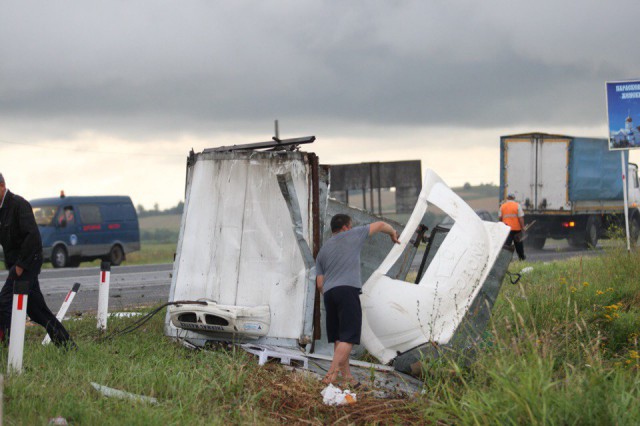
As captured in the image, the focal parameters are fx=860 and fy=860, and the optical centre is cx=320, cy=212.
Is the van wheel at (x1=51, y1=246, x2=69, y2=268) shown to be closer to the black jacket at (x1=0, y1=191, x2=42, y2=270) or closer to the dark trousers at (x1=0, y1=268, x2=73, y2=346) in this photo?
the dark trousers at (x1=0, y1=268, x2=73, y2=346)

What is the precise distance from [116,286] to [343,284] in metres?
11.2

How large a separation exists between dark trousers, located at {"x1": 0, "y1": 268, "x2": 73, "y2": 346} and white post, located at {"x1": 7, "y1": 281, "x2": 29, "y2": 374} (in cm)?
79

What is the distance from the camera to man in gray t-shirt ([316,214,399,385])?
7535 mm

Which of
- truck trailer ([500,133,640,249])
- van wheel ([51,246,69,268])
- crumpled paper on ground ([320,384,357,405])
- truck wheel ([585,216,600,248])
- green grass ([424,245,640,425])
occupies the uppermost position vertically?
truck trailer ([500,133,640,249])

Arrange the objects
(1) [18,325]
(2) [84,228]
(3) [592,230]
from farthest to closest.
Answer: (3) [592,230] → (2) [84,228] → (1) [18,325]

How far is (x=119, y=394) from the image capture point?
21.0 ft

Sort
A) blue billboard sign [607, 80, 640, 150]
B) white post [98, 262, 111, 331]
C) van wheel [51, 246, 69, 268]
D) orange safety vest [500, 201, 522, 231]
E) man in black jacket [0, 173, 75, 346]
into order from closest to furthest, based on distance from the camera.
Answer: man in black jacket [0, 173, 75, 346]
white post [98, 262, 111, 331]
blue billboard sign [607, 80, 640, 150]
orange safety vest [500, 201, 522, 231]
van wheel [51, 246, 69, 268]

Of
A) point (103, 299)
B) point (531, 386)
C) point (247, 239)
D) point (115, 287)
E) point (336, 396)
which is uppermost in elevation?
point (247, 239)

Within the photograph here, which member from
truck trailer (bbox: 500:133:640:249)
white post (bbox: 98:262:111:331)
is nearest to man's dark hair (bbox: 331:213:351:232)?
white post (bbox: 98:262:111:331)

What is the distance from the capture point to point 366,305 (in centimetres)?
812

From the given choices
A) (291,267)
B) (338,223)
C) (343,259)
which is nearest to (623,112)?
(291,267)

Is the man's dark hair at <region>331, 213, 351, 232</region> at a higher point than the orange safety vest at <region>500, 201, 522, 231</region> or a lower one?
lower

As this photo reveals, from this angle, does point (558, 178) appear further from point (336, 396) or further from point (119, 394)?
point (119, 394)

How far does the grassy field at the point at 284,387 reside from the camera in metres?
5.32
